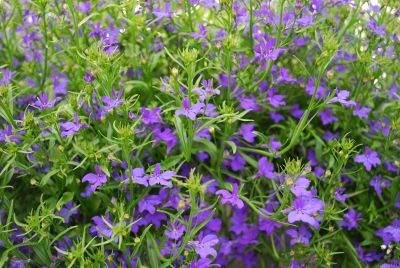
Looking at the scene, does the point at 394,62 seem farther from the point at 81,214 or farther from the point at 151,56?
the point at 81,214

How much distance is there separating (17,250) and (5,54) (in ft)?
2.00

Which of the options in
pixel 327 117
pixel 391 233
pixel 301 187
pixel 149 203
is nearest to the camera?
pixel 301 187

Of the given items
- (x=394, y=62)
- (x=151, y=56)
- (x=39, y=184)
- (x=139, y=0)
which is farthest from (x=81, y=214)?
(x=394, y=62)

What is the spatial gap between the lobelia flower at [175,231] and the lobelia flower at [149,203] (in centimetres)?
5

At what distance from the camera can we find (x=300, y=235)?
130 cm

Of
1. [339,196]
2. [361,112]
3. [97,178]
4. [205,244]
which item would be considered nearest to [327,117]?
[361,112]

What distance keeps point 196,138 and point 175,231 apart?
21cm

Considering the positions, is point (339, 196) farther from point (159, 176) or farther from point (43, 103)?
point (43, 103)

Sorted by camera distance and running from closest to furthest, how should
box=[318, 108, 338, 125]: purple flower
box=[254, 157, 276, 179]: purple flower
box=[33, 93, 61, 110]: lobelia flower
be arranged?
box=[33, 93, 61, 110]: lobelia flower, box=[254, 157, 276, 179]: purple flower, box=[318, 108, 338, 125]: purple flower

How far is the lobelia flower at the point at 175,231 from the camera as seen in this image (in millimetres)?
1132

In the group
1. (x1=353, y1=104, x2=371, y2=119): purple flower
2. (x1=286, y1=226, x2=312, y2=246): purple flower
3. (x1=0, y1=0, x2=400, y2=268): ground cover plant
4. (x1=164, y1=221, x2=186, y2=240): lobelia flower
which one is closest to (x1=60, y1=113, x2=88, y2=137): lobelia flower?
(x1=0, y1=0, x2=400, y2=268): ground cover plant

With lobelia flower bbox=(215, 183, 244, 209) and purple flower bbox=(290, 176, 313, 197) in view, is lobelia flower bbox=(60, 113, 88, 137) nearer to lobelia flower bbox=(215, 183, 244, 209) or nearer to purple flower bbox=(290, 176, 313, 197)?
lobelia flower bbox=(215, 183, 244, 209)

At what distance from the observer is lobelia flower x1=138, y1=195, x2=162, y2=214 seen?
1185 mm

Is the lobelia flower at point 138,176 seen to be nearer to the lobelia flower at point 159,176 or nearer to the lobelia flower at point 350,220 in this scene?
the lobelia flower at point 159,176
